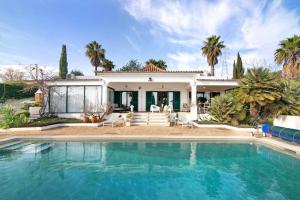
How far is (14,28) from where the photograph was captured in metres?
20.0

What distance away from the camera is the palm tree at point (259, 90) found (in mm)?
15875

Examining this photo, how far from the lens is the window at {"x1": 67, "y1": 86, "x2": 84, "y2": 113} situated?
71.8 ft

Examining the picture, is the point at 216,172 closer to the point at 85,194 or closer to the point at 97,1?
the point at 85,194

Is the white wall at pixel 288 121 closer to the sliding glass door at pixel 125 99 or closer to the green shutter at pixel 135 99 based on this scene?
the green shutter at pixel 135 99

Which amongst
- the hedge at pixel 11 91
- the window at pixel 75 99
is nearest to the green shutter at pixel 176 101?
the window at pixel 75 99

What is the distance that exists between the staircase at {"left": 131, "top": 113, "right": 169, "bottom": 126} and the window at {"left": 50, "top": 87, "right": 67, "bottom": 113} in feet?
24.4

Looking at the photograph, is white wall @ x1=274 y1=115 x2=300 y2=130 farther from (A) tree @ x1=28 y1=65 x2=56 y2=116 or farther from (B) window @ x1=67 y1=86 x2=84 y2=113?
(A) tree @ x1=28 y1=65 x2=56 y2=116

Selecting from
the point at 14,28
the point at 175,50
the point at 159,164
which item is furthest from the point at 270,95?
the point at 14,28

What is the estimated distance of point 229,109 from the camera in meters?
18.3

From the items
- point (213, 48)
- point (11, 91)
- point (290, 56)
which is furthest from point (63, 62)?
point (290, 56)

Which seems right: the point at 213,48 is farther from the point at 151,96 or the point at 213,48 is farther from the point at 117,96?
the point at 117,96

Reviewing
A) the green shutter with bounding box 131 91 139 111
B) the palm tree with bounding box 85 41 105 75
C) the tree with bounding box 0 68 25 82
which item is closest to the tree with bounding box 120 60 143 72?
the palm tree with bounding box 85 41 105 75

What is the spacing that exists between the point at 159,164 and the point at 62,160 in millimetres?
4461

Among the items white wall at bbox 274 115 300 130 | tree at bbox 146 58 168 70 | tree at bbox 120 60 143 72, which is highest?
tree at bbox 120 60 143 72
